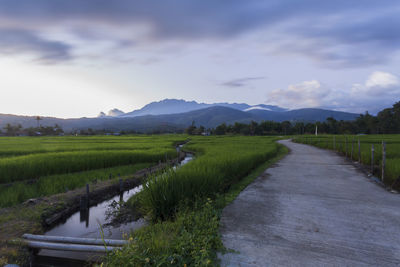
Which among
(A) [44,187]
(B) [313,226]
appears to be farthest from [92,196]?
(B) [313,226]

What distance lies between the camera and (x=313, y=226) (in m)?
3.64

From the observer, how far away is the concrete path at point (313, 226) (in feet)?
8.96

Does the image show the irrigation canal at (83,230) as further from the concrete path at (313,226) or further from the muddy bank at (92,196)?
the concrete path at (313,226)

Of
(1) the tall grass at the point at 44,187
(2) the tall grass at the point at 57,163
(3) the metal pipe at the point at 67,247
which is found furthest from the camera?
(2) the tall grass at the point at 57,163

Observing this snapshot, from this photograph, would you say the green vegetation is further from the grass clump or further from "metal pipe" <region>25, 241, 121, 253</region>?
"metal pipe" <region>25, 241, 121, 253</region>

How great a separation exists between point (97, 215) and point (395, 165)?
9.91m

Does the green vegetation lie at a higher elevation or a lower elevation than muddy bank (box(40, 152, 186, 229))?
higher

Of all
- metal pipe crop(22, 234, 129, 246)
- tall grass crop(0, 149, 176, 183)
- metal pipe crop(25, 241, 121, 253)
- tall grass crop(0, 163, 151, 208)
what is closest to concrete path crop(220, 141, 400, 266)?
metal pipe crop(22, 234, 129, 246)

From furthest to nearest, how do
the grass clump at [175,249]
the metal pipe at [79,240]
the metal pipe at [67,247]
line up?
the metal pipe at [67,247] → the metal pipe at [79,240] → the grass clump at [175,249]

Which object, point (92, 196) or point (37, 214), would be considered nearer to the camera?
point (37, 214)

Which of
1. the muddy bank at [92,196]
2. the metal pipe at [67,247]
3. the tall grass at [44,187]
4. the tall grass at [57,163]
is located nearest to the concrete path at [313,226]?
the metal pipe at [67,247]

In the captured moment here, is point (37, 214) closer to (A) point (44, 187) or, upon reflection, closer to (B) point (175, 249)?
(A) point (44, 187)

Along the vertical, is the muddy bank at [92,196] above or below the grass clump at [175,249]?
below

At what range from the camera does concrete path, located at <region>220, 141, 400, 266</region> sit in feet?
8.96
